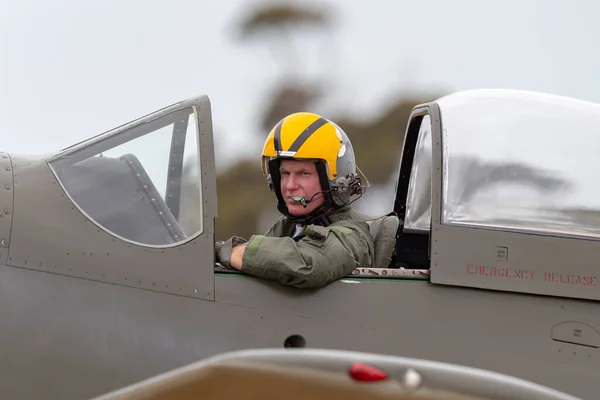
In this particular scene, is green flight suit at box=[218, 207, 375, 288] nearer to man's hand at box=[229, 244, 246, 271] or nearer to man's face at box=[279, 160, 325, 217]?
man's hand at box=[229, 244, 246, 271]

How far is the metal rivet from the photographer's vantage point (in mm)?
2496

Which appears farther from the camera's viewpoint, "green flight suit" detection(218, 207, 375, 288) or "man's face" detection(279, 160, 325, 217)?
"man's face" detection(279, 160, 325, 217)

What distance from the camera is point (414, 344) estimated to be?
13.9 ft

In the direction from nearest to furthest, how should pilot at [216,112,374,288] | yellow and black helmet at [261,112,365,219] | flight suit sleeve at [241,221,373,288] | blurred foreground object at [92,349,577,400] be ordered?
blurred foreground object at [92,349,577,400] → flight suit sleeve at [241,221,373,288] → pilot at [216,112,374,288] → yellow and black helmet at [261,112,365,219]

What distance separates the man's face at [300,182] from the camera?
4.68 metres

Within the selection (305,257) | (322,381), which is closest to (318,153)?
(305,257)

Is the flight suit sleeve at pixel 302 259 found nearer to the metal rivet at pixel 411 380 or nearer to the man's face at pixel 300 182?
the man's face at pixel 300 182

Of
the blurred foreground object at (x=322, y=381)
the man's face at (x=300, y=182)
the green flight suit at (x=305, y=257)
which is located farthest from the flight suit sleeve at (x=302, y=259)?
the blurred foreground object at (x=322, y=381)

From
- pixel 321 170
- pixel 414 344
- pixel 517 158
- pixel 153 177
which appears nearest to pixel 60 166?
pixel 153 177

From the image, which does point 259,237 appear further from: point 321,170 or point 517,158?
point 517,158

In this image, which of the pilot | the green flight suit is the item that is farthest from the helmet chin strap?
the green flight suit

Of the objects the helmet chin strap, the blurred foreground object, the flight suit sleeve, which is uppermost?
the helmet chin strap

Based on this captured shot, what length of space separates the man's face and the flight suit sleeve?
1.15 ft

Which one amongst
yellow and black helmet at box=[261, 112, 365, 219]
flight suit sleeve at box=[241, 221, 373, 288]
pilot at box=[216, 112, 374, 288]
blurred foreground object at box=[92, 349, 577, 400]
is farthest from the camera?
yellow and black helmet at box=[261, 112, 365, 219]
